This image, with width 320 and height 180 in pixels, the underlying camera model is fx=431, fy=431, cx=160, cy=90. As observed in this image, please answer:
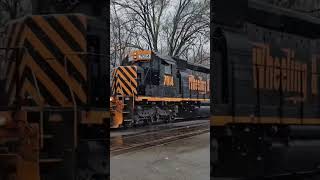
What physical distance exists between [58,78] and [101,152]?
78 centimetres

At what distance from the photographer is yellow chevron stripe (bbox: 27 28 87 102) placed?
12.7 feet

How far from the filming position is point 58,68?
3.87 metres

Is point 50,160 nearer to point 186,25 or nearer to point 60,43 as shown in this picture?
point 60,43

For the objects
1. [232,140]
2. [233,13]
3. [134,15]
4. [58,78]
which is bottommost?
[232,140]

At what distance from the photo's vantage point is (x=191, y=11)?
3934 centimetres

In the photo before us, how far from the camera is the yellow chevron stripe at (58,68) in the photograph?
387 centimetres

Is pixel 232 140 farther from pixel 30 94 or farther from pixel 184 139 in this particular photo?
pixel 184 139

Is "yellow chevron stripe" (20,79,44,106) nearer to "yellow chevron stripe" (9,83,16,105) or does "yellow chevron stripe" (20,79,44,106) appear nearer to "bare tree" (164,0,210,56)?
"yellow chevron stripe" (9,83,16,105)

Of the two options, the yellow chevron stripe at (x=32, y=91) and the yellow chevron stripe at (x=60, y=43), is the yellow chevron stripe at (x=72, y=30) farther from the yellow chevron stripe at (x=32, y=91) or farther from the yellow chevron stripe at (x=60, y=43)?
the yellow chevron stripe at (x=32, y=91)

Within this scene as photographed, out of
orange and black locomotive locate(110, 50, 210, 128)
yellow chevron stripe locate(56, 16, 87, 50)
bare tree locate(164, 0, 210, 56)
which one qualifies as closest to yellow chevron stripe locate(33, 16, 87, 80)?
yellow chevron stripe locate(56, 16, 87, 50)

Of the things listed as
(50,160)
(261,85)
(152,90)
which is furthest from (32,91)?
(152,90)

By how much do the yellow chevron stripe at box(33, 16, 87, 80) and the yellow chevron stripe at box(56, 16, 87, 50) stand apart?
10 centimetres

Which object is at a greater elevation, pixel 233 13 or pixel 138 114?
pixel 233 13

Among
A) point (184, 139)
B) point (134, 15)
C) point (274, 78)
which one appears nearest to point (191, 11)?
point (134, 15)
